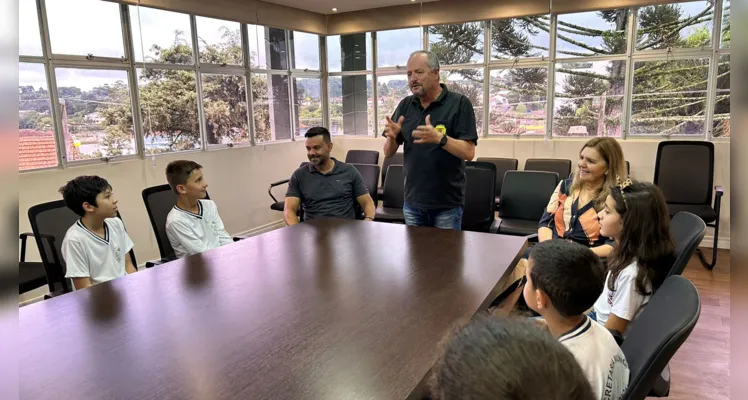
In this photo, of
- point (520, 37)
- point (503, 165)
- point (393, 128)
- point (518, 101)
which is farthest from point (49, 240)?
point (520, 37)

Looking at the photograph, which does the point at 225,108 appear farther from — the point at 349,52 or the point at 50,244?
the point at 50,244

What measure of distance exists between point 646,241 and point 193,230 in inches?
83.4

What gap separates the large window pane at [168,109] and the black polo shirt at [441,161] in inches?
109

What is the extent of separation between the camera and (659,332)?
113 centimetres

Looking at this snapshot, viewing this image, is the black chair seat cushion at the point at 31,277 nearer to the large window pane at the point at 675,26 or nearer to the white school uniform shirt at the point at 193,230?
the white school uniform shirt at the point at 193,230

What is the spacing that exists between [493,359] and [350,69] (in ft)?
19.4

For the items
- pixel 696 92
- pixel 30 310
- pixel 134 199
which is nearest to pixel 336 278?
pixel 30 310

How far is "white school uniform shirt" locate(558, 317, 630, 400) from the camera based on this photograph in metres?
1.12

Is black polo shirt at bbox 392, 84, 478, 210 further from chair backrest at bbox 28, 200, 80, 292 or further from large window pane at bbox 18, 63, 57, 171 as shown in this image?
large window pane at bbox 18, 63, 57, 171

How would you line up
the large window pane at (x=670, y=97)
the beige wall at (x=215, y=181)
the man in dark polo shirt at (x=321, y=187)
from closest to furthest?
the man in dark polo shirt at (x=321, y=187)
the beige wall at (x=215, y=181)
the large window pane at (x=670, y=97)

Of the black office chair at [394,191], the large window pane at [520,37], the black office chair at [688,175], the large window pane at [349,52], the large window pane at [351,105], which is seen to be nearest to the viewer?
the black office chair at [688,175]

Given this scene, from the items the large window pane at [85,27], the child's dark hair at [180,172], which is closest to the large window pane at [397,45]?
the large window pane at [85,27]

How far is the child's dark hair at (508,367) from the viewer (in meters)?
0.65

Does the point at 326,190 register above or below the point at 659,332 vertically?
above
